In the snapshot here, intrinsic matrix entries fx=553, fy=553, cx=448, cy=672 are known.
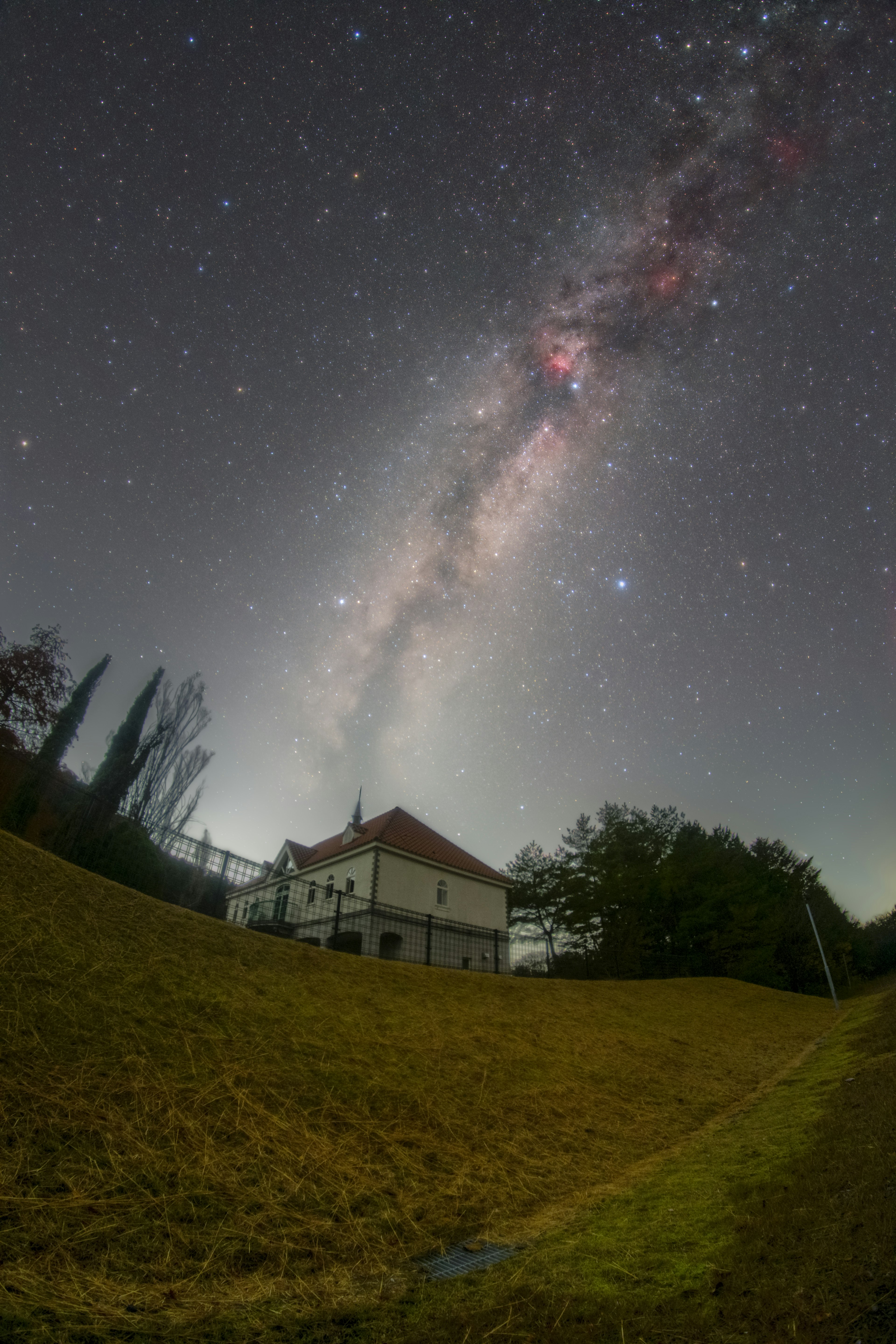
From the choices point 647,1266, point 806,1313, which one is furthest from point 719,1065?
point 806,1313

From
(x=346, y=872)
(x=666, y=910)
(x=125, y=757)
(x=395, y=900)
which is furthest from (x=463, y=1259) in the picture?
(x=666, y=910)

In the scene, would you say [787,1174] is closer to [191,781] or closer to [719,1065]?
[719,1065]

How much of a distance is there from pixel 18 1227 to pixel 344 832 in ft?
89.2

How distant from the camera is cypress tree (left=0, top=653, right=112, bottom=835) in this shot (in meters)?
18.8

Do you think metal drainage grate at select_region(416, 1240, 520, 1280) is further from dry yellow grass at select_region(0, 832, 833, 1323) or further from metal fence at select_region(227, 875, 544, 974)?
metal fence at select_region(227, 875, 544, 974)

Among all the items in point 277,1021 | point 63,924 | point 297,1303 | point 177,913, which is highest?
point 177,913

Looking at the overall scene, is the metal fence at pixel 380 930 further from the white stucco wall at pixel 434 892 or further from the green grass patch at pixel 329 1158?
the green grass patch at pixel 329 1158

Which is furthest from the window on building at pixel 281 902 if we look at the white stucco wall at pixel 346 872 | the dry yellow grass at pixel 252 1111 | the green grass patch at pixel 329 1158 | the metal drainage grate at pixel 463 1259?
the metal drainage grate at pixel 463 1259

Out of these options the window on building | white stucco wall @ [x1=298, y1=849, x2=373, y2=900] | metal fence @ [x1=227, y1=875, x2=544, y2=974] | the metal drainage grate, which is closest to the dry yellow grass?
the metal drainage grate

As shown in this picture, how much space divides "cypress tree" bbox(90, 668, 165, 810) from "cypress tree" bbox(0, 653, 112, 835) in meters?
1.96

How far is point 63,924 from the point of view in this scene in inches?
274

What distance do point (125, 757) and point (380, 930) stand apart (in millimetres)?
14070

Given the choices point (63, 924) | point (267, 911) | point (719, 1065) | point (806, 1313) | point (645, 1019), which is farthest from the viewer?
point (267, 911)

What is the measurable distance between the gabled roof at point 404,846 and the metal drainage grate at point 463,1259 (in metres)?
21.3
